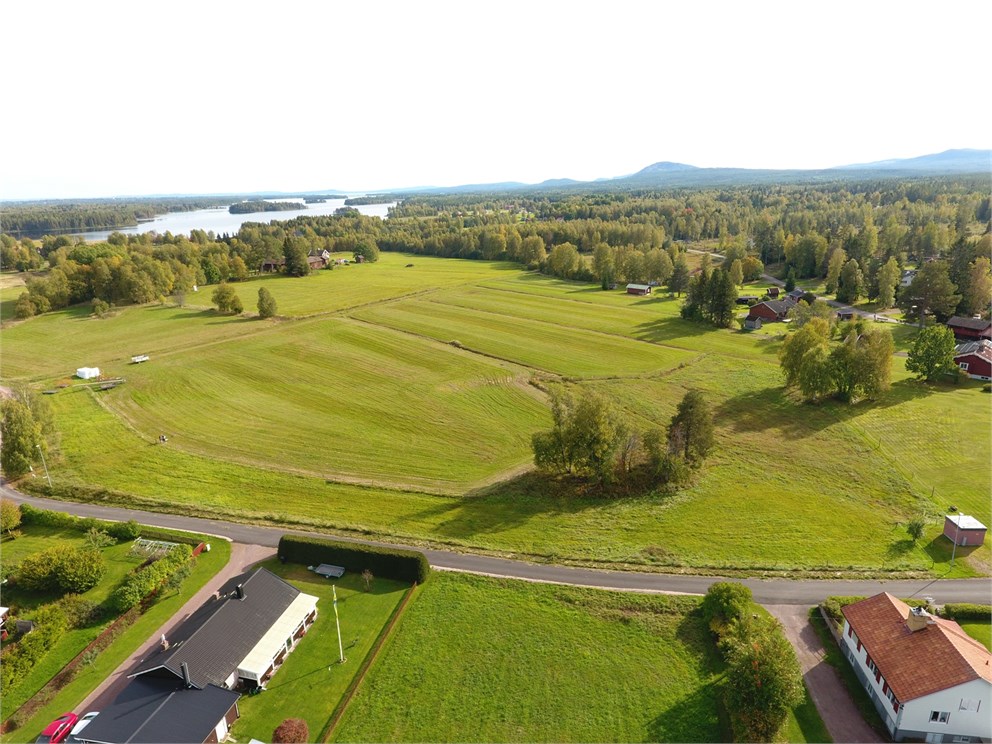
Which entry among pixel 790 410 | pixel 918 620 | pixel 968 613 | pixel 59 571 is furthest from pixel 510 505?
pixel 790 410

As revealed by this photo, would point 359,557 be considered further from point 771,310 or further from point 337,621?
point 771,310

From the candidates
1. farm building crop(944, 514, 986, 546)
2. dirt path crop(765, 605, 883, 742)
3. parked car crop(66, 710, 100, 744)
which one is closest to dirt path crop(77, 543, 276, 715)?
parked car crop(66, 710, 100, 744)

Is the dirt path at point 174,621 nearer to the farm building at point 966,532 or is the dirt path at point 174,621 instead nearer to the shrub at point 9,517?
the shrub at point 9,517

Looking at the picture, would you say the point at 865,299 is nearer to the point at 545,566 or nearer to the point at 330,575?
the point at 545,566

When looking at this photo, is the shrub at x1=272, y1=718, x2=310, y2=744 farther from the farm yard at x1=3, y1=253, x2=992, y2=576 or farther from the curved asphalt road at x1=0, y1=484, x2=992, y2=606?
the farm yard at x1=3, y1=253, x2=992, y2=576

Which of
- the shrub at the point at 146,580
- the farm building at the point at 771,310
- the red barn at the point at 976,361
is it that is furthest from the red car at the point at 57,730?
the farm building at the point at 771,310
